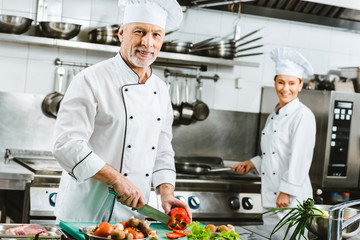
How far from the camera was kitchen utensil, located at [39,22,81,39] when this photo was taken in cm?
354

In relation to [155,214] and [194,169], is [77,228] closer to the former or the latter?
[155,214]

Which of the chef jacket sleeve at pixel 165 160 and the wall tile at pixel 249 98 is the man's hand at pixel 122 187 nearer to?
the chef jacket sleeve at pixel 165 160

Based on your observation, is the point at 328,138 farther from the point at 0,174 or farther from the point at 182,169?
the point at 0,174

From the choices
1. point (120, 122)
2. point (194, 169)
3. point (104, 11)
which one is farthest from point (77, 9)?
point (120, 122)

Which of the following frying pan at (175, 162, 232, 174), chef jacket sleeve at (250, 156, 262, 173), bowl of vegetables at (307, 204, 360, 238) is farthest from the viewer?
chef jacket sleeve at (250, 156, 262, 173)

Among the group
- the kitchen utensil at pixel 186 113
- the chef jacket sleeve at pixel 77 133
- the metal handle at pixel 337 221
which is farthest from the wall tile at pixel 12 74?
the metal handle at pixel 337 221

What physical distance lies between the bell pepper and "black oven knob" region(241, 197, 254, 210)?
166cm

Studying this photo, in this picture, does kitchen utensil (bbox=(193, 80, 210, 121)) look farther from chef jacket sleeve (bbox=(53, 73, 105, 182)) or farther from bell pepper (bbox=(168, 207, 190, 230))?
bell pepper (bbox=(168, 207, 190, 230))

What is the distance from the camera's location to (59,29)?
355cm

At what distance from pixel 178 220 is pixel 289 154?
1.68m

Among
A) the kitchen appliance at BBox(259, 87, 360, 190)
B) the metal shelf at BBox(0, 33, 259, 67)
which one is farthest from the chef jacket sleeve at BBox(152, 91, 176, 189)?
the kitchen appliance at BBox(259, 87, 360, 190)

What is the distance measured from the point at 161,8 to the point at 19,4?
6.06ft

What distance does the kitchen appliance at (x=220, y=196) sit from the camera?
3.38 meters

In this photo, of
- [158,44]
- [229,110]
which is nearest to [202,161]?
[229,110]
